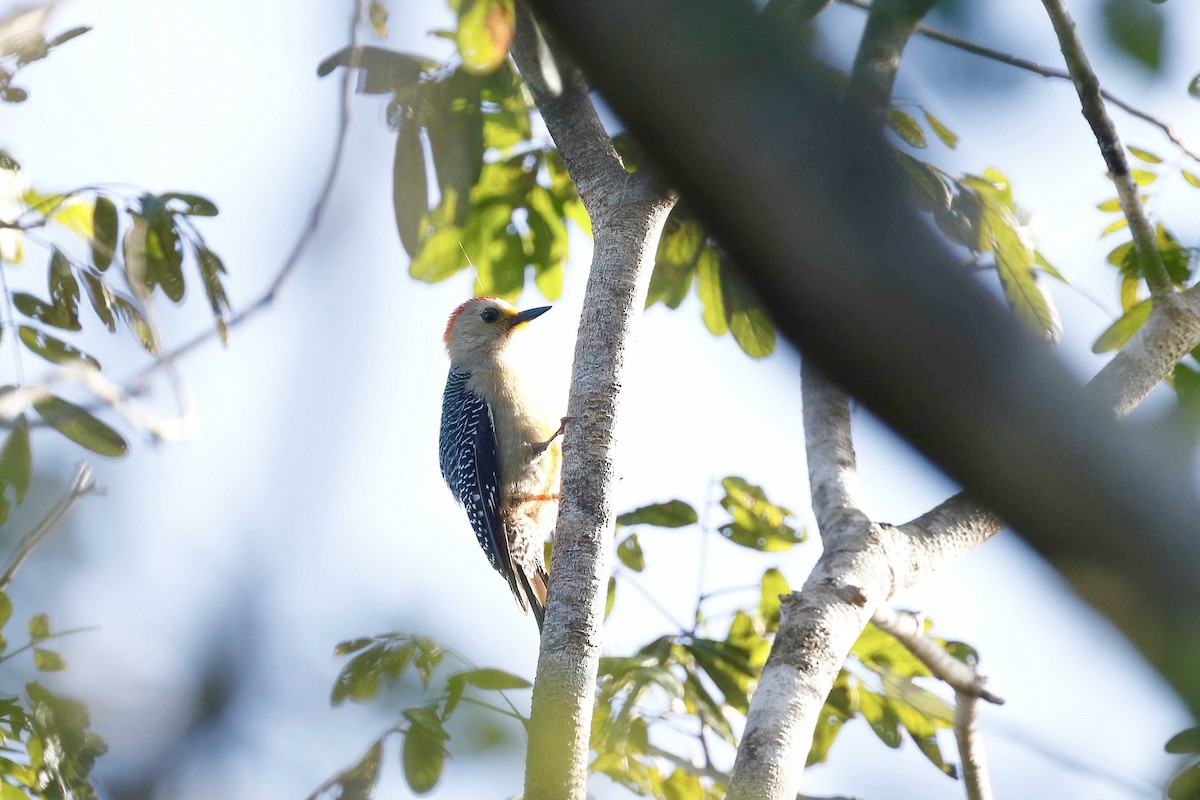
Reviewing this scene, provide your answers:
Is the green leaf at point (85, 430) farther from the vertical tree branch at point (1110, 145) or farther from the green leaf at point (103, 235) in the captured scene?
the vertical tree branch at point (1110, 145)

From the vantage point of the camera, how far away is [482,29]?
5.13ft

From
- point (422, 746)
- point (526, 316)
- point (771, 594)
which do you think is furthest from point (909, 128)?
point (526, 316)

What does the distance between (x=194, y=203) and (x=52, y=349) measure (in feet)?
1.52

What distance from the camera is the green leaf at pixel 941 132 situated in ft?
3.68

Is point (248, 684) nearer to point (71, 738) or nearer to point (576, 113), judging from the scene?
point (71, 738)

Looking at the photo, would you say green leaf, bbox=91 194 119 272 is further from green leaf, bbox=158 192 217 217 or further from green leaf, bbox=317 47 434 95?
green leaf, bbox=317 47 434 95

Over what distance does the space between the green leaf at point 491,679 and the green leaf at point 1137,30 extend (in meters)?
0.97

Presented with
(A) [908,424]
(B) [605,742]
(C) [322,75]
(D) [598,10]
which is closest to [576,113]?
(C) [322,75]

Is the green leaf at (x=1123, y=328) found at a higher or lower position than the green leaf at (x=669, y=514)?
higher

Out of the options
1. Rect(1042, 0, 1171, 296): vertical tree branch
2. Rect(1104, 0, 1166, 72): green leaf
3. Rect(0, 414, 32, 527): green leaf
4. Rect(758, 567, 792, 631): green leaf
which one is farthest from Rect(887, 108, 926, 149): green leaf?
Rect(758, 567, 792, 631): green leaf

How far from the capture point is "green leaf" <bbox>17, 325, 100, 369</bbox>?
242 centimetres

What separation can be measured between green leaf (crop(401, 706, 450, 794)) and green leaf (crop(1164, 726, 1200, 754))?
736 millimetres

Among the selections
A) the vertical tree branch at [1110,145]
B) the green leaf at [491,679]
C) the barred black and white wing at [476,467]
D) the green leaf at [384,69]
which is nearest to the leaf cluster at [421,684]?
the green leaf at [491,679]

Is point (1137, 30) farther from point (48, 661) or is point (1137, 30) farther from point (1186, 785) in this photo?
point (48, 661)
